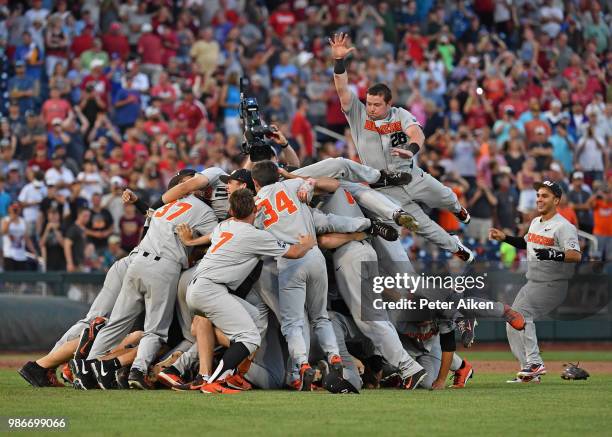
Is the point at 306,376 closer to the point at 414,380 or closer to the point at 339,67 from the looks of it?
the point at 414,380

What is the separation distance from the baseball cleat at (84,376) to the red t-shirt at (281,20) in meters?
15.3

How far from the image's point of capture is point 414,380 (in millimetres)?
11477

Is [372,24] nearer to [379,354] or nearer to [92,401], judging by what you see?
[379,354]

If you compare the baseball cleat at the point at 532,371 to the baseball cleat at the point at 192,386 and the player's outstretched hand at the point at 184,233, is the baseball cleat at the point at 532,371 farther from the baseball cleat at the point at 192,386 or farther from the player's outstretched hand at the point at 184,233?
the player's outstretched hand at the point at 184,233

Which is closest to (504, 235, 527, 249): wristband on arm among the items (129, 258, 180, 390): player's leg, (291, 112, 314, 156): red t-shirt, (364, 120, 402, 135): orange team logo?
(364, 120, 402, 135): orange team logo

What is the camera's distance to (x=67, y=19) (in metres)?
23.4

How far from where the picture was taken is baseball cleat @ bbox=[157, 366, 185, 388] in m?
11.2

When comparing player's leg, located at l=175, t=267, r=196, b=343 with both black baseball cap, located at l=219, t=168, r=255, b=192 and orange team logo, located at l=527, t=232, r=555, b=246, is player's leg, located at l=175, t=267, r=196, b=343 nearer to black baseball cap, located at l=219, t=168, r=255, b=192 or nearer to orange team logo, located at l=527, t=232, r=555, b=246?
black baseball cap, located at l=219, t=168, r=255, b=192

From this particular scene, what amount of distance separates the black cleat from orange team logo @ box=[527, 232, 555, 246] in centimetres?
536

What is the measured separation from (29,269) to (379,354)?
29.5 feet

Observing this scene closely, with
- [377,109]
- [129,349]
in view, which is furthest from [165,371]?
[377,109]

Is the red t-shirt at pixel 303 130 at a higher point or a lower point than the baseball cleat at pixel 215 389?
higher

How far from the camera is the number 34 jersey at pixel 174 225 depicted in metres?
11.8

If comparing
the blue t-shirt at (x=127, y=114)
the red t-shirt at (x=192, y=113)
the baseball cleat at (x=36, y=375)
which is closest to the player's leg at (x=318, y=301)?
the baseball cleat at (x=36, y=375)
